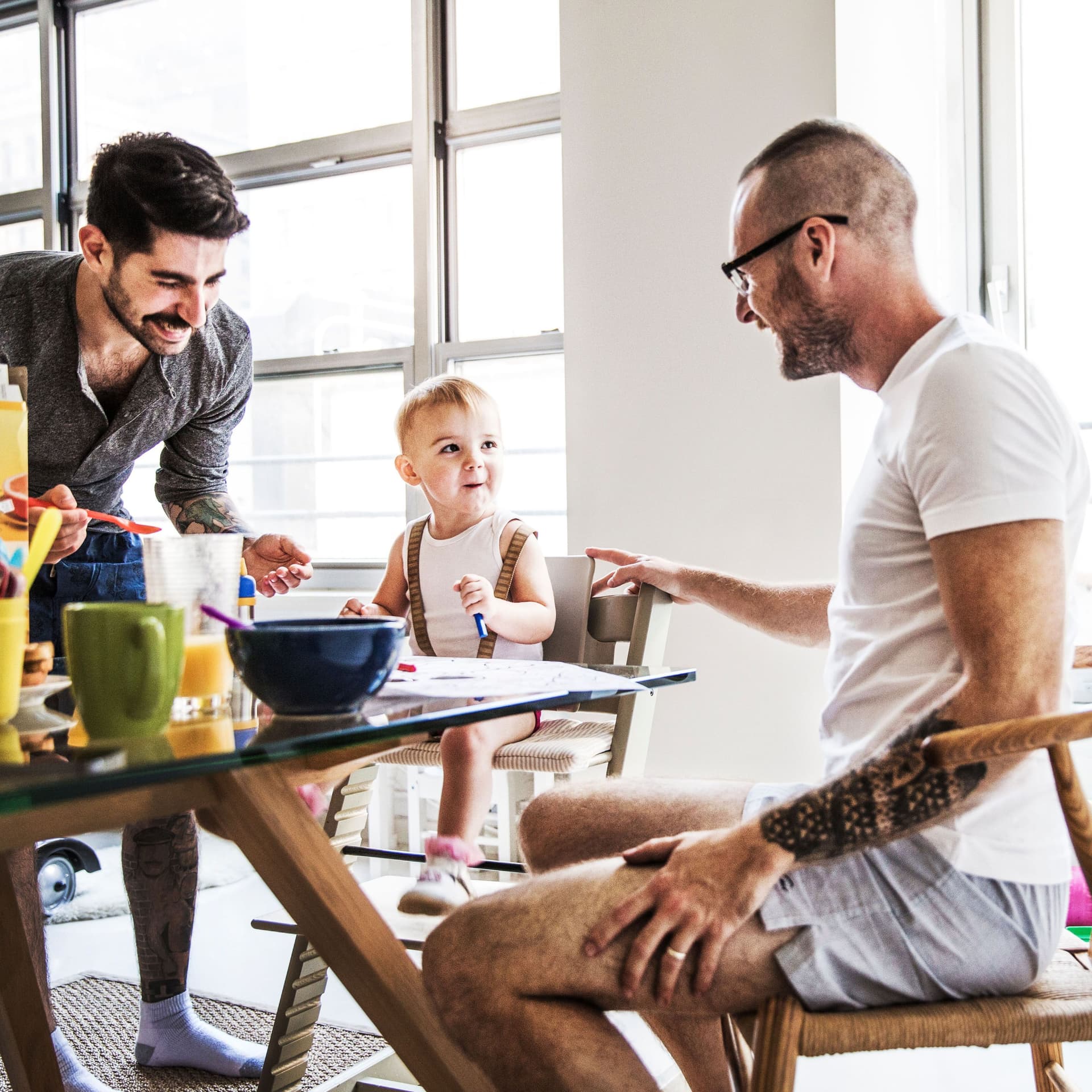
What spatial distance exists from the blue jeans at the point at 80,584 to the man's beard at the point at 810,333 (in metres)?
1.21

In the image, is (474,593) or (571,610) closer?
(474,593)

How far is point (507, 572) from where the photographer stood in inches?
88.5

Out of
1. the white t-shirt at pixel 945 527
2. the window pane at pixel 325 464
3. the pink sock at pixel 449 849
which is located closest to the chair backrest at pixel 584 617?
the pink sock at pixel 449 849

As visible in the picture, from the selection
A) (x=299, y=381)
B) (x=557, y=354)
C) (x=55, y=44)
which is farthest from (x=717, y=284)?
(x=55, y=44)

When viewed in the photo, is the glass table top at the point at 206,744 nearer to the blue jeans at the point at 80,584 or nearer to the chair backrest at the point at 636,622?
the chair backrest at the point at 636,622

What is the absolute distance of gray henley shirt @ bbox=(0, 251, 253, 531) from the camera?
6.64ft

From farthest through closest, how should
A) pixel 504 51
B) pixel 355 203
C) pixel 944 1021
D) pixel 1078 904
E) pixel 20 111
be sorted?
pixel 20 111, pixel 355 203, pixel 504 51, pixel 1078 904, pixel 944 1021

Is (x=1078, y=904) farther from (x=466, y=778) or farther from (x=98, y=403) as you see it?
(x=98, y=403)

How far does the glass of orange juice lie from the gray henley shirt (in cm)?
96

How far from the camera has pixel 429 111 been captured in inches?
137

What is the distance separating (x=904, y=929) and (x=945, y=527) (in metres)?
0.36

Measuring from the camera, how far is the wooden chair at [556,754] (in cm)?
161

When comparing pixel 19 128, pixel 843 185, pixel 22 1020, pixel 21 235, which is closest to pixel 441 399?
pixel 843 185

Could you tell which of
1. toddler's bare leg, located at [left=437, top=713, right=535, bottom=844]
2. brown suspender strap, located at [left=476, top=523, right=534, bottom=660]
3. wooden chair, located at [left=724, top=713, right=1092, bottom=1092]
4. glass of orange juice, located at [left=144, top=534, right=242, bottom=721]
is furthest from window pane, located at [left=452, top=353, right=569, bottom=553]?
wooden chair, located at [left=724, top=713, right=1092, bottom=1092]
